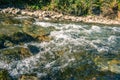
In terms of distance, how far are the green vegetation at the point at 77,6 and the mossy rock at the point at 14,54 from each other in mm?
8171

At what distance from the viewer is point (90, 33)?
44.7 ft

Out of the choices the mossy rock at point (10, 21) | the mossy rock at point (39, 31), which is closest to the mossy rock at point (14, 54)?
the mossy rock at point (39, 31)

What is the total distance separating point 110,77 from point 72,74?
4.15 feet

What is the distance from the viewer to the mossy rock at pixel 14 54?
30.0 feet

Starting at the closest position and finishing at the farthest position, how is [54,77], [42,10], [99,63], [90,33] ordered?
1. [54,77]
2. [99,63]
3. [90,33]
4. [42,10]

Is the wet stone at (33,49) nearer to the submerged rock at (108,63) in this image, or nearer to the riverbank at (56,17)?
the submerged rock at (108,63)

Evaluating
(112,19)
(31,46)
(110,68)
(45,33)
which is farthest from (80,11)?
(110,68)

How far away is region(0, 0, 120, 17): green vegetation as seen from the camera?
58.5 ft

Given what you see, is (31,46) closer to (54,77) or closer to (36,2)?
(54,77)

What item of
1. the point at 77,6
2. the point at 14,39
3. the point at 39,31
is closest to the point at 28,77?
the point at 14,39

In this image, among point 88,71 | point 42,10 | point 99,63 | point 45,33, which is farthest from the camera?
point 42,10

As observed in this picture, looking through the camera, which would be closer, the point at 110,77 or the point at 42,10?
the point at 110,77

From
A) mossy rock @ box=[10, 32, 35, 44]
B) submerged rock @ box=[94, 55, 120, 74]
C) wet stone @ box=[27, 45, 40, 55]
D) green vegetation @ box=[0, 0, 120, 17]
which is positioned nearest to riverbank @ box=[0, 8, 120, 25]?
green vegetation @ box=[0, 0, 120, 17]

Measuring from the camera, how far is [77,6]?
1784cm
